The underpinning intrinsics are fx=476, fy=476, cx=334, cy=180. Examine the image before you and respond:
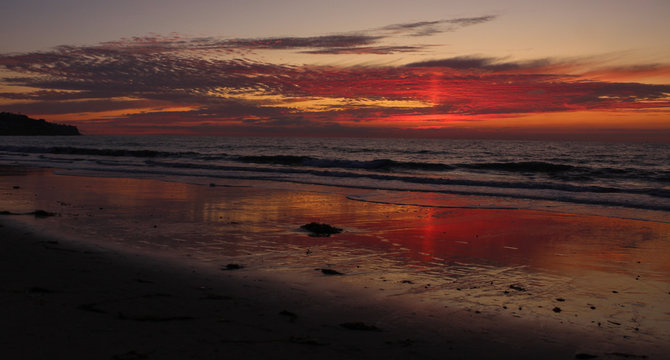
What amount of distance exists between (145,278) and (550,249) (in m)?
7.72

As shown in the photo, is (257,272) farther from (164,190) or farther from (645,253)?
(164,190)

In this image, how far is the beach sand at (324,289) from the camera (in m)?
4.63

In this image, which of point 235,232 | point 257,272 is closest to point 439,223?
point 235,232

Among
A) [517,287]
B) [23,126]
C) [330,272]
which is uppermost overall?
[23,126]

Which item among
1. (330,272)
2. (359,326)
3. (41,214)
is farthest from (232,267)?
(41,214)

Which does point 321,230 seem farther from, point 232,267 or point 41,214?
point 41,214

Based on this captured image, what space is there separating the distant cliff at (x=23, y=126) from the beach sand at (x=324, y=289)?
192823mm

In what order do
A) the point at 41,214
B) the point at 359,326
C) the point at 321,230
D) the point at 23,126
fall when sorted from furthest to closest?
the point at 23,126
the point at 41,214
the point at 321,230
the point at 359,326

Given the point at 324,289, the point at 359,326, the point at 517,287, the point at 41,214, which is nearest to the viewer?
the point at 359,326

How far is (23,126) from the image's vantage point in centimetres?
17725

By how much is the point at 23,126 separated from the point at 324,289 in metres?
207

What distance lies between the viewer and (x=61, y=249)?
8.27 m

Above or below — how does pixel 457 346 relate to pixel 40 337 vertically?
below

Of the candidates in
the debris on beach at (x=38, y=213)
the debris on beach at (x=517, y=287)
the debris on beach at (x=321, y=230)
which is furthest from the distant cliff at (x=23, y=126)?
the debris on beach at (x=517, y=287)
